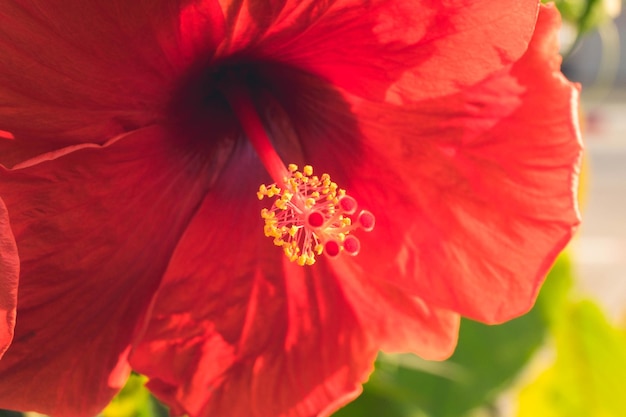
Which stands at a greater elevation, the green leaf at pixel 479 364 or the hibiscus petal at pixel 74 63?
the hibiscus petal at pixel 74 63

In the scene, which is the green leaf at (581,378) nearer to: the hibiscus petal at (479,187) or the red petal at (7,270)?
the hibiscus petal at (479,187)

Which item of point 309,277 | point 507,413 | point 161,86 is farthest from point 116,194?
point 507,413

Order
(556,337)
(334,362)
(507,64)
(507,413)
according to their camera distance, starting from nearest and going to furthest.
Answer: (507,64) → (334,362) → (556,337) → (507,413)

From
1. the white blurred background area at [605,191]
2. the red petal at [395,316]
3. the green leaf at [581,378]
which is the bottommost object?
the white blurred background area at [605,191]

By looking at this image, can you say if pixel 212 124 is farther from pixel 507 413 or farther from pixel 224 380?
pixel 507 413

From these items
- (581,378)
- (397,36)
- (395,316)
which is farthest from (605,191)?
(397,36)

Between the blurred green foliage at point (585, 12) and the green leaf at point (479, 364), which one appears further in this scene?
the green leaf at point (479, 364)

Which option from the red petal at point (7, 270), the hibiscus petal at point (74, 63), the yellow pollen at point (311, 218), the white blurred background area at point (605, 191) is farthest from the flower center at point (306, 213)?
the white blurred background area at point (605, 191)

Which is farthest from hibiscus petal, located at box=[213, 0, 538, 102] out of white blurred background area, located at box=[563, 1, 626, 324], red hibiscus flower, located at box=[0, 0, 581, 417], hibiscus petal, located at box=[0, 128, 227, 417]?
white blurred background area, located at box=[563, 1, 626, 324]
